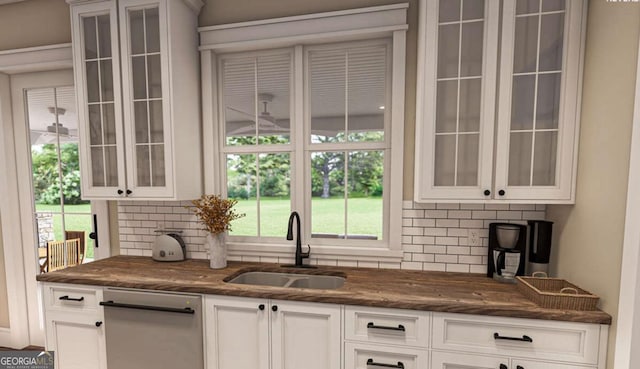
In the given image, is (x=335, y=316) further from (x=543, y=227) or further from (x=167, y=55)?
(x=167, y=55)

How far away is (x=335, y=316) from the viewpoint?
1520mm

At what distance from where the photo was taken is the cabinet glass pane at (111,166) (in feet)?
6.72

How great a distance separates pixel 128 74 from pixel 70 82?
856 millimetres

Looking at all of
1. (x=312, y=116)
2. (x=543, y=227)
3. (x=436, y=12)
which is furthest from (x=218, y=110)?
(x=543, y=227)

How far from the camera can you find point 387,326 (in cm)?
147

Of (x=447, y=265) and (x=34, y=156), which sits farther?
(x=34, y=156)

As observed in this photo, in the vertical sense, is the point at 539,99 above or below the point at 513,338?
above

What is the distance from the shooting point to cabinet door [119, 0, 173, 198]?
1.91 m

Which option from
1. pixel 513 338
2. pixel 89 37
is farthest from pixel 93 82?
pixel 513 338

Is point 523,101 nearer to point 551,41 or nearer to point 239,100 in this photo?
point 551,41

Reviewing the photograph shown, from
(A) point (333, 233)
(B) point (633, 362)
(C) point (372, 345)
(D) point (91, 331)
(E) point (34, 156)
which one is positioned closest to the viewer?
(B) point (633, 362)

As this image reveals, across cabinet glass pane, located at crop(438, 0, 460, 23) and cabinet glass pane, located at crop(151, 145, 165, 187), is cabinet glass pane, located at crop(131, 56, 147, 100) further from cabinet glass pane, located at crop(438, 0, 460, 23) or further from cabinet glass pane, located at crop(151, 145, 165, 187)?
cabinet glass pane, located at crop(438, 0, 460, 23)

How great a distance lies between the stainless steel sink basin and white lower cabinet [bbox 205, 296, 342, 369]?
301 mm

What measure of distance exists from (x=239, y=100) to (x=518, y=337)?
221cm
